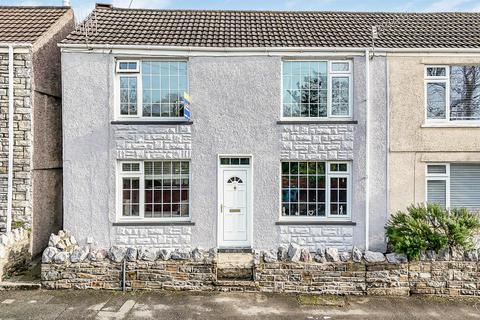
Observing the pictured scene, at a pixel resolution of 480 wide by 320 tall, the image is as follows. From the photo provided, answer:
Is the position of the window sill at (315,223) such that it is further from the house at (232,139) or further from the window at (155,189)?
the window at (155,189)

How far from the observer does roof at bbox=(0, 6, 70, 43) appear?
31.7 ft

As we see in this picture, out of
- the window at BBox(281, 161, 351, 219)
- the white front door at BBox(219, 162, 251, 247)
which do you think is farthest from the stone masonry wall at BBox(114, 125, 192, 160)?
the window at BBox(281, 161, 351, 219)

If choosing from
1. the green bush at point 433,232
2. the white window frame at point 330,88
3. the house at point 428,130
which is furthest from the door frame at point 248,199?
the house at point 428,130

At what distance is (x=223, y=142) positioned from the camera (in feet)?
31.6

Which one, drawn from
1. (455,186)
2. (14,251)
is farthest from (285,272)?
(14,251)

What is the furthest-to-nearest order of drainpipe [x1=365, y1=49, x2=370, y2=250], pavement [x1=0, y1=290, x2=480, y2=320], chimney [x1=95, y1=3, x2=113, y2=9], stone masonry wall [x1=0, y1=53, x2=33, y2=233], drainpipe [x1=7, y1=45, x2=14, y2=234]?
1. chimney [x1=95, y1=3, x2=113, y2=9]
2. drainpipe [x1=365, y1=49, x2=370, y2=250]
3. stone masonry wall [x1=0, y1=53, x2=33, y2=233]
4. drainpipe [x1=7, y1=45, x2=14, y2=234]
5. pavement [x1=0, y1=290, x2=480, y2=320]

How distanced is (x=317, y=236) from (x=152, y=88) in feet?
19.9

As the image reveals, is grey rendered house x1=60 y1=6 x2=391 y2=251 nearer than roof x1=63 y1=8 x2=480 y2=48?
Yes

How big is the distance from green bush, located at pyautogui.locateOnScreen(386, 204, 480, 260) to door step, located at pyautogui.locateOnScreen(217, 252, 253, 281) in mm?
3315

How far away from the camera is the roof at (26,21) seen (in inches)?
381

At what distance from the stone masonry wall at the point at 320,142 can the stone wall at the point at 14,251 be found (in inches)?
272

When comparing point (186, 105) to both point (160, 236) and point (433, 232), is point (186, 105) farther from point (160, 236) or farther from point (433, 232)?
point (433, 232)

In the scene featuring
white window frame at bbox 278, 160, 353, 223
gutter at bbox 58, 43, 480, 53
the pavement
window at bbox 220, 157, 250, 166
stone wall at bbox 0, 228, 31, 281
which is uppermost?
gutter at bbox 58, 43, 480, 53

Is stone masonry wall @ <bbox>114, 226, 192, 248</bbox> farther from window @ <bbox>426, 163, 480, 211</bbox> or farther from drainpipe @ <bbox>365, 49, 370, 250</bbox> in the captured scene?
window @ <bbox>426, 163, 480, 211</bbox>
